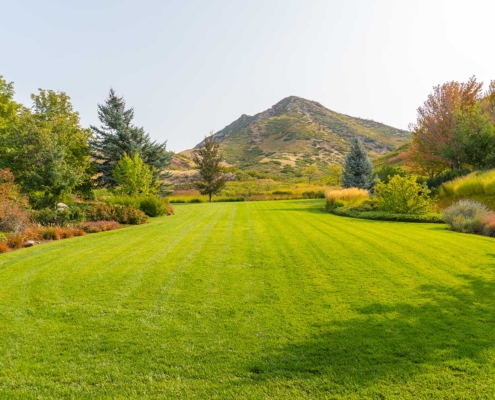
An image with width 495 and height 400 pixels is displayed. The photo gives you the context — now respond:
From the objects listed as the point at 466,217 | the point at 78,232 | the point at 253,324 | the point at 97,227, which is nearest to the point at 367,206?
the point at 466,217

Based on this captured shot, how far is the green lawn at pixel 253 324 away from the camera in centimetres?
248

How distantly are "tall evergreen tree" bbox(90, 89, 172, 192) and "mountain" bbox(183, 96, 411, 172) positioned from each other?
42.0 metres

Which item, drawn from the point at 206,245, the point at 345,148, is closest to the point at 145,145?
the point at 206,245

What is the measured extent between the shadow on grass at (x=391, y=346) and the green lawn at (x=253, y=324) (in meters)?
0.01

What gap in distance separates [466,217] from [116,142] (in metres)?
23.6

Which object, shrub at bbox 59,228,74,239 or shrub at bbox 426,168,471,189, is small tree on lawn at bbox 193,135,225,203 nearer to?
shrub at bbox 426,168,471,189

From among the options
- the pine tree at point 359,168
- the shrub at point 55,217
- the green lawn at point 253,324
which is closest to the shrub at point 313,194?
the pine tree at point 359,168

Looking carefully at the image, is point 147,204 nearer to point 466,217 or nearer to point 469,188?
point 466,217

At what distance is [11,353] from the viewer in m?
2.96

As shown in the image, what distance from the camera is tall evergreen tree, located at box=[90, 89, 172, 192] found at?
24078 mm

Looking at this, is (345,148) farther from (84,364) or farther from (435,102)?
(84,364)

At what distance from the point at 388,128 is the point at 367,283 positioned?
13968 cm

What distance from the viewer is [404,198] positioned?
1274cm

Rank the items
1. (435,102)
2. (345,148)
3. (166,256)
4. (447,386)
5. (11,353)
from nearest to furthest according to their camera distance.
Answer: (447,386), (11,353), (166,256), (435,102), (345,148)
